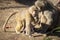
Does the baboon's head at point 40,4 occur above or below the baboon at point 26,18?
above

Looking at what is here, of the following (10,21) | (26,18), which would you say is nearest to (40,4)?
(26,18)

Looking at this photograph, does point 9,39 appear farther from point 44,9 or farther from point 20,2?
point 20,2

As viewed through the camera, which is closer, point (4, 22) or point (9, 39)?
point (9, 39)

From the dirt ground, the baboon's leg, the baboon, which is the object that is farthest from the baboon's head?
the dirt ground

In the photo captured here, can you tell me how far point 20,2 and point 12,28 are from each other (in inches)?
99.5

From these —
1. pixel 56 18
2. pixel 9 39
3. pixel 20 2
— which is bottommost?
pixel 9 39

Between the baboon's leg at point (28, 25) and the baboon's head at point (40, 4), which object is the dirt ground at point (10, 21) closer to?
the baboon's leg at point (28, 25)

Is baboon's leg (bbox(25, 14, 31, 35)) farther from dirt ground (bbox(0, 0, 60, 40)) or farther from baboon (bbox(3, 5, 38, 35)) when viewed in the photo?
dirt ground (bbox(0, 0, 60, 40))

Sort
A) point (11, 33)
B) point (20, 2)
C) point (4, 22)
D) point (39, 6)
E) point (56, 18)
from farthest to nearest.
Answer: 1. point (20, 2)
2. point (4, 22)
3. point (11, 33)
4. point (56, 18)
5. point (39, 6)

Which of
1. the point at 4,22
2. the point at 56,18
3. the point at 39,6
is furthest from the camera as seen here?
the point at 4,22

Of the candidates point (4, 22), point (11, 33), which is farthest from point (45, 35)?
point (4, 22)

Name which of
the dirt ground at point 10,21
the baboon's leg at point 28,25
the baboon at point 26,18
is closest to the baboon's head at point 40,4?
the baboon at point 26,18

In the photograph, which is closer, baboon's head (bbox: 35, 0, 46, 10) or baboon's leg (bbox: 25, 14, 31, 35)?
baboon's head (bbox: 35, 0, 46, 10)

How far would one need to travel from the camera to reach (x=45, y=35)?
19.6ft
